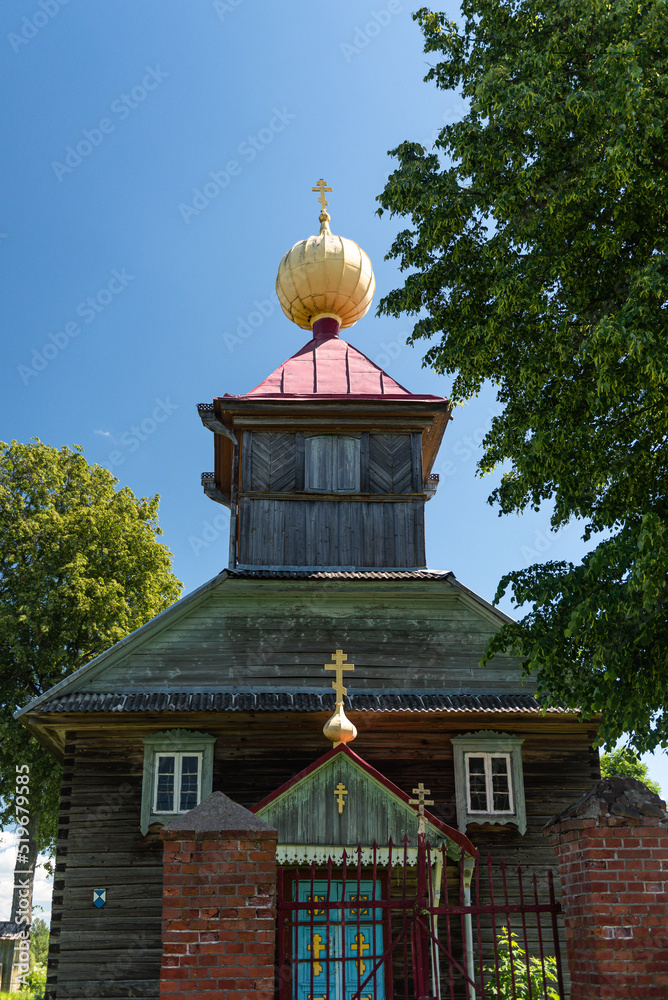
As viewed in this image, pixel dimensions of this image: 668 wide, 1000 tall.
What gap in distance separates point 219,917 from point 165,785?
7693mm

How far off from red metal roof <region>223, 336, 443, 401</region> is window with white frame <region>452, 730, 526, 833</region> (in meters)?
6.34

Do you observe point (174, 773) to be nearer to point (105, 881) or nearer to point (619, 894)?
point (105, 881)

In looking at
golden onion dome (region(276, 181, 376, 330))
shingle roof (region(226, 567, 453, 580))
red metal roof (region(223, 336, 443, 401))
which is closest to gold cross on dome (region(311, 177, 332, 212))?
golden onion dome (region(276, 181, 376, 330))

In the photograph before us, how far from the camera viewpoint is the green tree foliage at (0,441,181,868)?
Result: 2269 cm

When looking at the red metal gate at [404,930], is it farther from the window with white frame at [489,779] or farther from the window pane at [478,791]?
the window pane at [478,791]

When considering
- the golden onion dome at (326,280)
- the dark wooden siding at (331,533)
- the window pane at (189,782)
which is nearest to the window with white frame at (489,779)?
the dark wooden siding at (331,533)

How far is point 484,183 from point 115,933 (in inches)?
420

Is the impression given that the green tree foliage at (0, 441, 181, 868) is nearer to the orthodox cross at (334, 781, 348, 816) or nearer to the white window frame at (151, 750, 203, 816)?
the white window frame at (151, 750, 203, 816)

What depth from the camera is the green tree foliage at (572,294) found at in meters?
8.96

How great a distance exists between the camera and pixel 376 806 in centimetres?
909

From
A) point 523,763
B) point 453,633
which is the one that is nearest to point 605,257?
point 453,633

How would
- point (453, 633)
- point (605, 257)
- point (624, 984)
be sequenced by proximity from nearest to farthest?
point (624, 984) → point (605, 257) → point (453, 633)

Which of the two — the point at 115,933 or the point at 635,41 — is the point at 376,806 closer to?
the point at 115,933

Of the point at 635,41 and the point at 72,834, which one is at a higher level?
the point at 635,41
